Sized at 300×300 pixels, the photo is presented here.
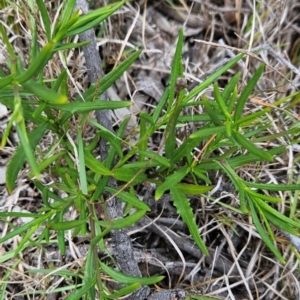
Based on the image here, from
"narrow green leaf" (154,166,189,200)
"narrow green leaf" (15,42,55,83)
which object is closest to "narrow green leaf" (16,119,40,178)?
"narrow green leaf" (15,42,55,83)

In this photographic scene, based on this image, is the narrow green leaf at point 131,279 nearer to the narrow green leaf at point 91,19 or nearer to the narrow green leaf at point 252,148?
the narrow green leaf at point 252,148

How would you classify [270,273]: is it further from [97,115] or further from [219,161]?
[97,115]

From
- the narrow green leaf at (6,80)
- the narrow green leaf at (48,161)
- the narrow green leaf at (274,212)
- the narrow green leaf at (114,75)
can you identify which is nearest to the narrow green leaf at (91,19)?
A: the narrow green leaf at (114,75)

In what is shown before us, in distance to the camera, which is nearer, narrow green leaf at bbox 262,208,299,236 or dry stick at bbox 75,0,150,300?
narrow green leaf at bbox 262,208,299,236

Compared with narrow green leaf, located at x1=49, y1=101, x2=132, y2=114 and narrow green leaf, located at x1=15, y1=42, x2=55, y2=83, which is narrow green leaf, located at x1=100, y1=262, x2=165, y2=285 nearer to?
narrow green leaf, located at x1=49, y1=101, x2=132, y2=114

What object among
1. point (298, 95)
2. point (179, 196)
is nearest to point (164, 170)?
point (179, 196)

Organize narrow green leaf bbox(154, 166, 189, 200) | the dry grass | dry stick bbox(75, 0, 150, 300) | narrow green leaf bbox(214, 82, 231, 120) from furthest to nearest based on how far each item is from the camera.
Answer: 1. the dry grass
2. dry stick bbox(75, 0, 150, 300)
3. narrow green leaf bbox(154, 166, 189, 200)
4. narrow green leaf bbox(214, 82, 231, 120)
